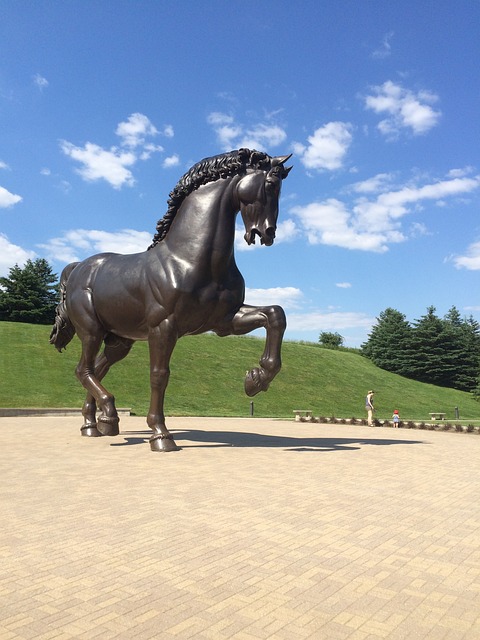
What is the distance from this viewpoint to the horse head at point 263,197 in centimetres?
830

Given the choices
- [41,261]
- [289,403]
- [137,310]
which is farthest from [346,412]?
[41,261]

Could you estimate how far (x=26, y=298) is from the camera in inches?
1845

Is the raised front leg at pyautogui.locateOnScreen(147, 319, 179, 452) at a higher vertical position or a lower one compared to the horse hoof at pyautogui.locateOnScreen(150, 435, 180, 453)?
higher

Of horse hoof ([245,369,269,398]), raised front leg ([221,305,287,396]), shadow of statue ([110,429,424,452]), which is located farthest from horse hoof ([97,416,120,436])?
horse hoof ([245,369,269,398])

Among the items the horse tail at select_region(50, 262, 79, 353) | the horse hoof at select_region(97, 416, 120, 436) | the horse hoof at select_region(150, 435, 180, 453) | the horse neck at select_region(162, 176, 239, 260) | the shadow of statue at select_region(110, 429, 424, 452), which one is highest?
the horse neck at select_region(162, 176, 239, 260)

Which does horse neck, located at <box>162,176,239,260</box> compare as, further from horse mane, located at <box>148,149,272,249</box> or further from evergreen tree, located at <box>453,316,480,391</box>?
evergreen tree, located at <box>453,316,480,391</box>

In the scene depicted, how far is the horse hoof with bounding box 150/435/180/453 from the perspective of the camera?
331 inches

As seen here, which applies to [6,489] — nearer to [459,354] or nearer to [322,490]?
[322,490]

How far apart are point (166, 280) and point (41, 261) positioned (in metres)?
47.2

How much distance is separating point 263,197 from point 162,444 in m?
4.23

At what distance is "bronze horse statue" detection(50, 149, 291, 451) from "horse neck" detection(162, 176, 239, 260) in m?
0.02

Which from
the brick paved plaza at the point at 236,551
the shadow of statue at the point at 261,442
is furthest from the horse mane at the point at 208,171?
the brick paved plaza at the point at 236,551

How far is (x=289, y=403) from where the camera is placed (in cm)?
2652

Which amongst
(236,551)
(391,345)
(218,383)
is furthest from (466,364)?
(236,551)
